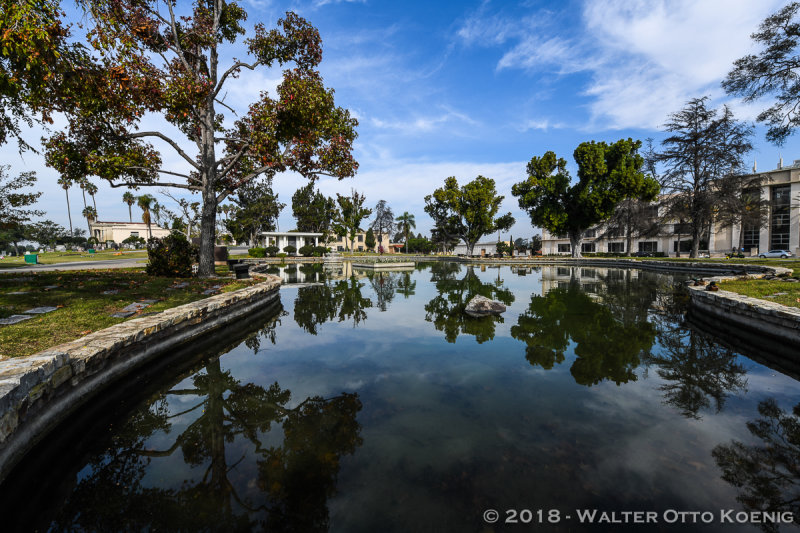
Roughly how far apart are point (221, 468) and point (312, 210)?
67.2 metres

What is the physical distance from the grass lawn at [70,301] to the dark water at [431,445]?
5.41 feet

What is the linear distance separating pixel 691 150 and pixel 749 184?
1004 centimetres

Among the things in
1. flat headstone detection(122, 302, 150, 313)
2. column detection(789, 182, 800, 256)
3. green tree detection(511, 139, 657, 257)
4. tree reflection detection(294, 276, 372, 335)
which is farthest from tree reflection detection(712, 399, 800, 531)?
column detection(789, 182, 800, 256)

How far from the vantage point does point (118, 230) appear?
78.8 metres

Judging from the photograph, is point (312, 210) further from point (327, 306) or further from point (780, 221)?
point (780, 221)

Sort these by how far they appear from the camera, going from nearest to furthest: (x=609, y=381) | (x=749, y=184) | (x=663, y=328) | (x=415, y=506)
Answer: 1. (x=415, y=506)
2. (x=609, y=381)
3. (x=663, y=328)
4. (x=749, y=184)

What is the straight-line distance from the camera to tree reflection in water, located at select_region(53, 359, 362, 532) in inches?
94.3

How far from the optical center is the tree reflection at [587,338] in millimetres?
5316

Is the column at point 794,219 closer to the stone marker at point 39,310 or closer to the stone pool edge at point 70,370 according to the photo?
the stone pool edge at point 70,370

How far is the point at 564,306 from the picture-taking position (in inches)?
417

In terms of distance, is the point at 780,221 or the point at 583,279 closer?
the point at 583,279

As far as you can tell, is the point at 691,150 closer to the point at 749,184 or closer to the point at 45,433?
the point at 749,184

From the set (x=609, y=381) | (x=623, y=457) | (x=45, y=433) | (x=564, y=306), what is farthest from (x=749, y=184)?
(x=45, y=433)

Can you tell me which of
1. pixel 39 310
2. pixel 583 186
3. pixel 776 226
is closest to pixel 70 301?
pixel 39 310
